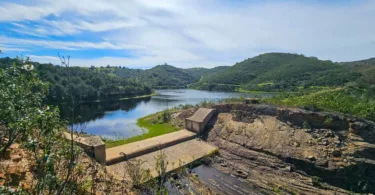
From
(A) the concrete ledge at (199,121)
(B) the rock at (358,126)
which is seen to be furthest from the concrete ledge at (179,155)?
(B) the rock at (358,126)

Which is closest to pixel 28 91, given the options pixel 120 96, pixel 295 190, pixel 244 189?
pixel 244 189

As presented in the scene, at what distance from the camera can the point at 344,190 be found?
1741 centimetres

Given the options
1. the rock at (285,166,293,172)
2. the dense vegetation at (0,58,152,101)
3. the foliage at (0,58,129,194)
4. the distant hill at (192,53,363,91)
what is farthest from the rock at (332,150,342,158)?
the dense vegetation at (0,58,152,101)

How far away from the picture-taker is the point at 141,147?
2322cm

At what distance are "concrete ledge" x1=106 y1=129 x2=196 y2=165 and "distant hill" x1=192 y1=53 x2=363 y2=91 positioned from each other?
190ft

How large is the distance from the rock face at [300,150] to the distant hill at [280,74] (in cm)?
5036

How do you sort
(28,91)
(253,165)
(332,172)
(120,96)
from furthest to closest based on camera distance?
(120,96), (253,165), (332,172), (28,91)

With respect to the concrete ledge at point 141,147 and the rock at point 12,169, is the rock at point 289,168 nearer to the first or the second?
the concrete ledge at point 141,147

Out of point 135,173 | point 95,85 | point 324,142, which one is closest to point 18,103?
point 135,173

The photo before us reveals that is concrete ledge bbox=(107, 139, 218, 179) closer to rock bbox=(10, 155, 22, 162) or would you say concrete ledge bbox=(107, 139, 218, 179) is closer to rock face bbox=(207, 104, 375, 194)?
rock face bbox=(207, 104, 375, 194)

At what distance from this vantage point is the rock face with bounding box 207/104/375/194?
60.4ft

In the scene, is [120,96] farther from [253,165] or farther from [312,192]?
[312,192]

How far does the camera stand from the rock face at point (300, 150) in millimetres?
18406

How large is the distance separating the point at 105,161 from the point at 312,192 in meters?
17.0
